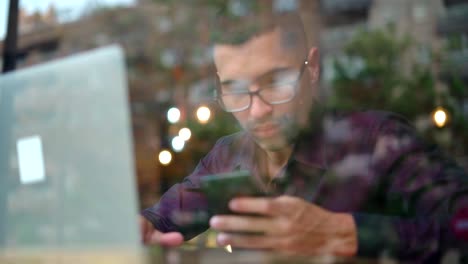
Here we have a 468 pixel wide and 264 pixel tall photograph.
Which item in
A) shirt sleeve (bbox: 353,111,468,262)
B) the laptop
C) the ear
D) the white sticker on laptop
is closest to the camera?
A: shirt sleeve (bbox: 353,111,468,262)

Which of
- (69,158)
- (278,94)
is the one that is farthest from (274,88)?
(69,158)

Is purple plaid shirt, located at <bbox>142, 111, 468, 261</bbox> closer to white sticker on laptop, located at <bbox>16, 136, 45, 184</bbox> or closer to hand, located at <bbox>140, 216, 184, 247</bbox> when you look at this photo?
hand, located at <bbox>140, 216, 184, 247</bbox>

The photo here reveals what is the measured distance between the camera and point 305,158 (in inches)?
74.6

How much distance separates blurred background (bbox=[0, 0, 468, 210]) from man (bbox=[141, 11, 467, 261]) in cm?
4

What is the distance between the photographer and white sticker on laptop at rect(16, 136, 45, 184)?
2.31 meters

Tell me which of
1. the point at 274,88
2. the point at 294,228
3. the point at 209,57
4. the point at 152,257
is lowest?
the point at 152,257

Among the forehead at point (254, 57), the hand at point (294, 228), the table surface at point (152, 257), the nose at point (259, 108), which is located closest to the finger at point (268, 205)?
the hand at point (294, 228)

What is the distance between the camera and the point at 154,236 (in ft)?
6.87

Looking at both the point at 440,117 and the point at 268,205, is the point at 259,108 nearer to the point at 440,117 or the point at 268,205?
the point at 268,205

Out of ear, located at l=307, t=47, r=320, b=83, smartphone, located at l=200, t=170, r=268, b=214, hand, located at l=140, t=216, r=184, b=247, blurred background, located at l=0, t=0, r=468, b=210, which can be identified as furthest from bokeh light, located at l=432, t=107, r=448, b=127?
hand, located at l=140, t=216, r=184, b=247

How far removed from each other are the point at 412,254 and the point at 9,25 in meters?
1.61

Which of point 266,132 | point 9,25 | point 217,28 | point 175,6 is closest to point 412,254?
point 266,132

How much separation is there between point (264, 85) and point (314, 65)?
137 mm

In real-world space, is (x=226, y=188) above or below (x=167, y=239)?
above
